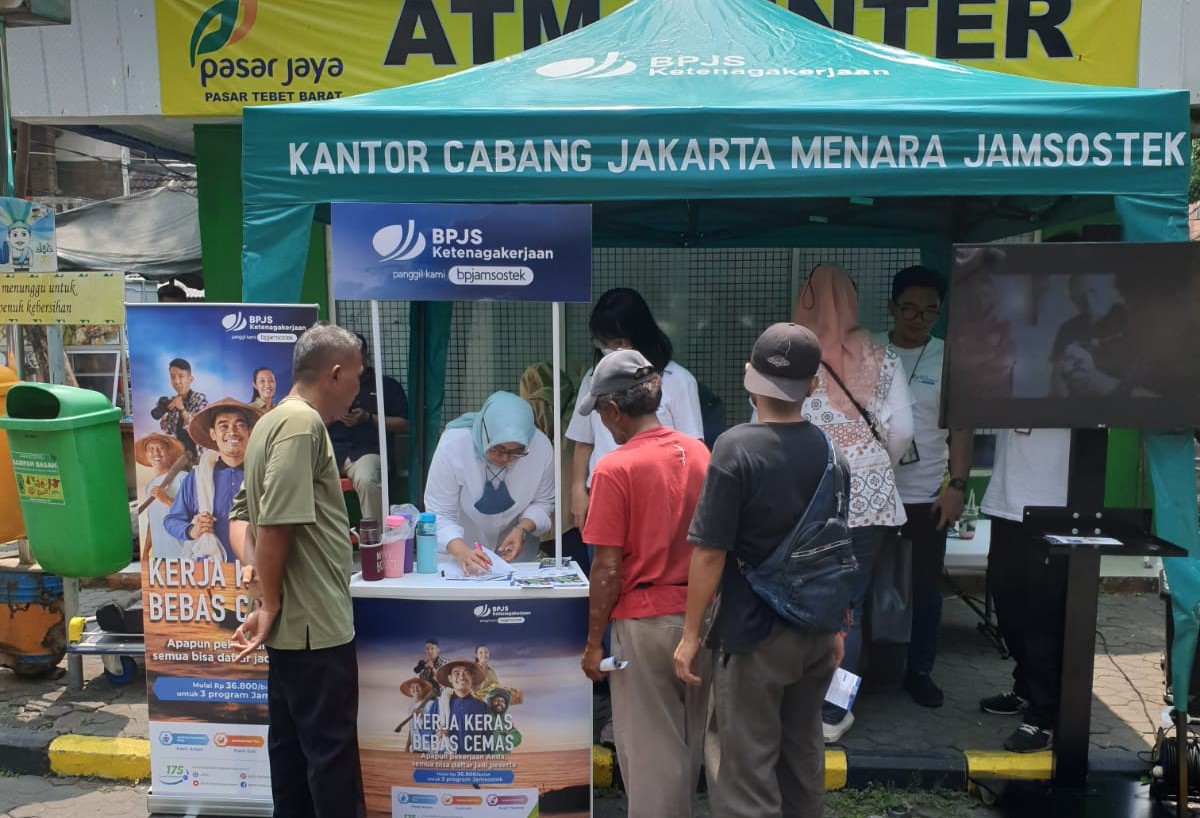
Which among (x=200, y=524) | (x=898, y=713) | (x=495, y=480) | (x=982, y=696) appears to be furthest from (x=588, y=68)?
(x=982, y=696)

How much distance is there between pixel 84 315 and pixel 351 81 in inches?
99.6

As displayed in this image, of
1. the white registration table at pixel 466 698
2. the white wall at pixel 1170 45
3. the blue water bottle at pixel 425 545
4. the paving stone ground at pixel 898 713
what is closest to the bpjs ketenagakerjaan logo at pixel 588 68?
the blue water bottle at pixel 425 545

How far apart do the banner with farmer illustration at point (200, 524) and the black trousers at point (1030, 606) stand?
3029mm

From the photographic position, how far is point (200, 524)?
336 cm

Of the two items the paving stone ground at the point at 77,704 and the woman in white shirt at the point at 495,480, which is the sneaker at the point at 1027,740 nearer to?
the woman in white shirt at the point at 495,480

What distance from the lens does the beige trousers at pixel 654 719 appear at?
2.77 m

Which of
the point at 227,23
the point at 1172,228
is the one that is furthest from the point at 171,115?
the point at 1172,228

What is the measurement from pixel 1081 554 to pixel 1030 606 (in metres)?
0.64

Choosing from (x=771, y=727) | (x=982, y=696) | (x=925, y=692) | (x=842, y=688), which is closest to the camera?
(x=771, y=727)

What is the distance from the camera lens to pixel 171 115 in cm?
620

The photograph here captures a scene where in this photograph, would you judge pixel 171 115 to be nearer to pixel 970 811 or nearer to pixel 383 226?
pixel 383 226

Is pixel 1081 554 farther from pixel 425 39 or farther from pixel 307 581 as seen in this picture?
pixel 425 39

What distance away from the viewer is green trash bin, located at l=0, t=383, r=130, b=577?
A: 12.9 feet

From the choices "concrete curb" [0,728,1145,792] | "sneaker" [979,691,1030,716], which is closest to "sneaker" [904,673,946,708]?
"sneaker" [979,691,1030,716]
